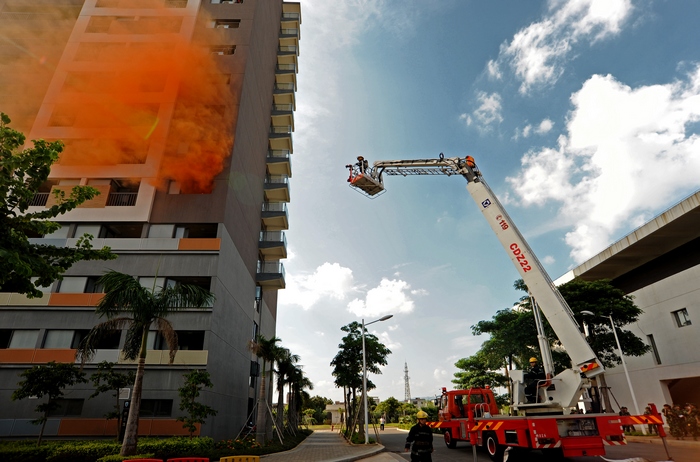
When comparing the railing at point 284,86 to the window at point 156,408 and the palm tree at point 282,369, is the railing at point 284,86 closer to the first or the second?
the palm tree at point 282,369

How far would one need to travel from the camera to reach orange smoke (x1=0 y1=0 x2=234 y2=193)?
82.3 ft

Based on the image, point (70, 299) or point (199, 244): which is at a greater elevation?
point (199, 244)

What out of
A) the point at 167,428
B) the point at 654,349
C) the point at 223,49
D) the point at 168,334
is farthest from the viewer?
the point at 223,49

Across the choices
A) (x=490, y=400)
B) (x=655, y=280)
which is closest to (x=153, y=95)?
(x=490, y=400)

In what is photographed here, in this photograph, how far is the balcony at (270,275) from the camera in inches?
1331

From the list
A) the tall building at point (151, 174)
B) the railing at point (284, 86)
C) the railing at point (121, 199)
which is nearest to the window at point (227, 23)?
the tall building at point (151, 174)

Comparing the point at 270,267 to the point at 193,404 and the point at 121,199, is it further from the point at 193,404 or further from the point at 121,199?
the point at 193,404

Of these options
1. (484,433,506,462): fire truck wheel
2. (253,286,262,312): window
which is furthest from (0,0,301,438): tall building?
(484,433,506,462): fire truck wheel

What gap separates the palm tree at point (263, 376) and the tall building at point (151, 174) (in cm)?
175

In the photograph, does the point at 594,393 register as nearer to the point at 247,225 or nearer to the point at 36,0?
the point at 247,225

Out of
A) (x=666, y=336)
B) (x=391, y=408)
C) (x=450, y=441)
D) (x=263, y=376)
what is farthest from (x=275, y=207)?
(x=391, y=408)

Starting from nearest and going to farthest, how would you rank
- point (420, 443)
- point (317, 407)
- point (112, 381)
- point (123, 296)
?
1. point (420, 443)
2. point (123, 296)
3. point (112, 381)
4. point (317, 407)

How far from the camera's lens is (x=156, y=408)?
19.6m

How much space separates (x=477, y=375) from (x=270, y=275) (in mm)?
31711
